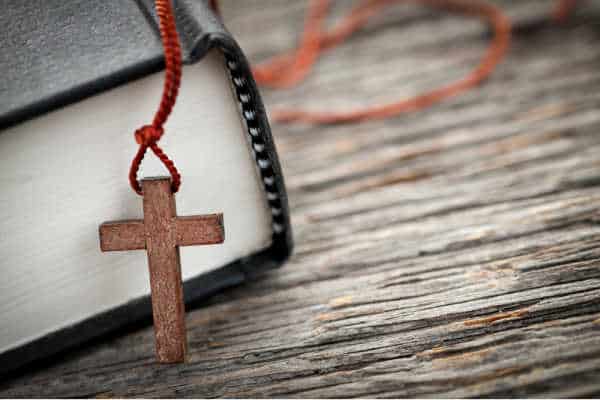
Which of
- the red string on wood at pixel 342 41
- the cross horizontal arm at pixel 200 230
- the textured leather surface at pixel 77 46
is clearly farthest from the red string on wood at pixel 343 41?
the cross horizontal arm at pixel 200 230

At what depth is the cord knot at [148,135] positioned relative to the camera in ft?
1.84

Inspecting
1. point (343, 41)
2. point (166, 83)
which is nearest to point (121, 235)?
point (166, 83)

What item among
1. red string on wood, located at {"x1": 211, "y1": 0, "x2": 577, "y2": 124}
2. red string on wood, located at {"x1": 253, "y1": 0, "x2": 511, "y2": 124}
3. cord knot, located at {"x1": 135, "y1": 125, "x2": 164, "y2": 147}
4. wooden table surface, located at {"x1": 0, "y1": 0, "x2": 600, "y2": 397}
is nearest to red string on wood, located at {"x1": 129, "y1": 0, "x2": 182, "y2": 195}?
cord knot, located at {"x1": 135, "y1": 125, "x2": 164, "y2": 147}

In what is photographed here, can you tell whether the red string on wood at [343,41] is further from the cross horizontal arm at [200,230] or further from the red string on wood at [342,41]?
the cross horizontal arm at [200,230]

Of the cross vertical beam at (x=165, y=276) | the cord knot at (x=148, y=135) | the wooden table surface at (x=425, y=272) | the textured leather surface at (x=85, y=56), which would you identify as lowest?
the wooden table surface at (x=425, y=272)

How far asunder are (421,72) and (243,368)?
77cm

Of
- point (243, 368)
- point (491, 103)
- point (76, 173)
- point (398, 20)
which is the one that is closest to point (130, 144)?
point (76, 173)

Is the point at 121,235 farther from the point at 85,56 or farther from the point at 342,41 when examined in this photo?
the point at 342,41

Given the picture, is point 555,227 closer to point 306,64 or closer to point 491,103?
point 491,103

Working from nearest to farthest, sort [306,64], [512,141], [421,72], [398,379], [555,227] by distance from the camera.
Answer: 1. [398,379]
2. [555,227]
3. [512,141]
4. [421,72]
5. [306,64]

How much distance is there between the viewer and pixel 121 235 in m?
0.61

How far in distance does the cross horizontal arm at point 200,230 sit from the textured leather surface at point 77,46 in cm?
15

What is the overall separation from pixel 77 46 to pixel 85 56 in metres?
0.02

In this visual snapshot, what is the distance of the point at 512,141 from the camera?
0.92 meters
